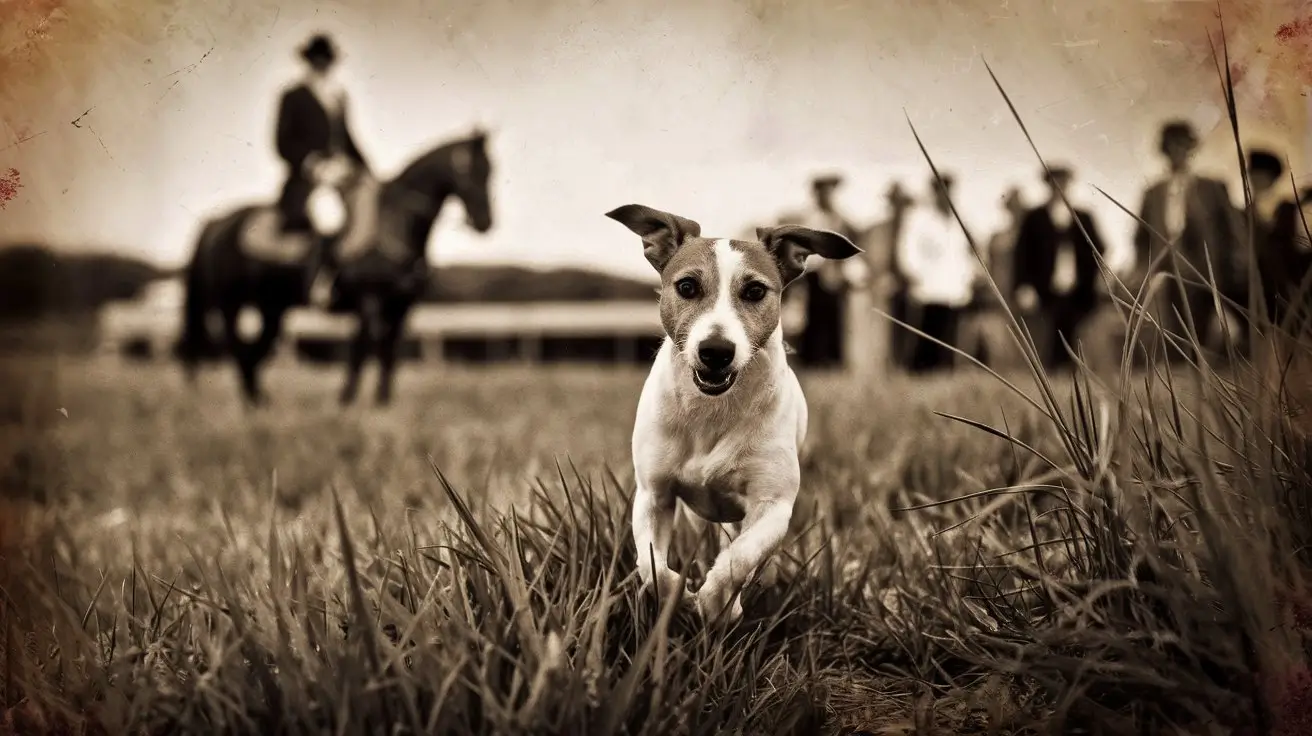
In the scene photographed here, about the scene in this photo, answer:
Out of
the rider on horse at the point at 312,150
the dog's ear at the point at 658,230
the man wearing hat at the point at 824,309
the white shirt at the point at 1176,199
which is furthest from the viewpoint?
the rider on horse at the point at 312,150

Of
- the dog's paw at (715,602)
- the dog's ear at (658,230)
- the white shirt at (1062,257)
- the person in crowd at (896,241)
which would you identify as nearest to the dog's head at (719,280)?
the dog's ear at (658,230)

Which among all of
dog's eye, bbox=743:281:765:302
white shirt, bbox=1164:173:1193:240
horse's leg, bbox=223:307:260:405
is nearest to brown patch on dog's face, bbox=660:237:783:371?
dog's eye, bbox=743:281:765:302

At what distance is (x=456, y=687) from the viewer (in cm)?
180

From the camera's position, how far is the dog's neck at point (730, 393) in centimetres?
214

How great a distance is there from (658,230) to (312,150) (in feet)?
20.5

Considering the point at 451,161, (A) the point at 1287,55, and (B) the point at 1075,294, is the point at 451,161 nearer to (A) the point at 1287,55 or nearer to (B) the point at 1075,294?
(B) the point at 1075,294

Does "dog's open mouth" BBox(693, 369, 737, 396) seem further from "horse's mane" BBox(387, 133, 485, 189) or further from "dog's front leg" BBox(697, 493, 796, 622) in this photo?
"horse's mane" BBox(387, 133, 485, 189)

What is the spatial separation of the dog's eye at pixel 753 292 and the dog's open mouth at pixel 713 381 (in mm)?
187

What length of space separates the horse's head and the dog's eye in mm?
5994

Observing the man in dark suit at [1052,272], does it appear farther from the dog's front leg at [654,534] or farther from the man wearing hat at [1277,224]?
the dog's front leg at [654,534]

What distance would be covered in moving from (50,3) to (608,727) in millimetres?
2557

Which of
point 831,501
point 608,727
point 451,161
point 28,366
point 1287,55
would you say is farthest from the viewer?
point 451,161

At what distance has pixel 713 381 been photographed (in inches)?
77.6

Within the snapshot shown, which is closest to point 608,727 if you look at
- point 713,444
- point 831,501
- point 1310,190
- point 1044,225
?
point 713,444
